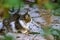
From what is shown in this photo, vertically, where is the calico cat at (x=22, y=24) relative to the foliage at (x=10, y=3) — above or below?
below

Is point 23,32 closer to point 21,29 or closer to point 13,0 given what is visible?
point 21,29

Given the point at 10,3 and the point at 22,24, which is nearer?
the point at 10,3

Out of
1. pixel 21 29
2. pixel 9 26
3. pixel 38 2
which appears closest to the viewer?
pixel 38 2

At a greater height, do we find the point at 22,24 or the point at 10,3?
the point at 10,3

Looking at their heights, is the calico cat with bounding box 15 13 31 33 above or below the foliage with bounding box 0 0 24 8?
below

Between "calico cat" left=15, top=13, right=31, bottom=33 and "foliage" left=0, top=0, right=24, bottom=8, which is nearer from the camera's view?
"foliage" left=0, top=0, right=24, bottom=8

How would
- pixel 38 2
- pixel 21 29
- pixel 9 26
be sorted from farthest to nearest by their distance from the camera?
pixel 21 29, pixel 9 26, pixel 38 2

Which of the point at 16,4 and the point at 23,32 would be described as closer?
the point at 16,4

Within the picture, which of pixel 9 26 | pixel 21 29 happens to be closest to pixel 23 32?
pixel 21 29

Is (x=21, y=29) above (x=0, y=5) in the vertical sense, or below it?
below

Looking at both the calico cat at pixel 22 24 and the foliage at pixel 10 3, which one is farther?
the calico cat at pixel 22 24

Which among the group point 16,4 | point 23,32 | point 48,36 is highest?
point 16,4
